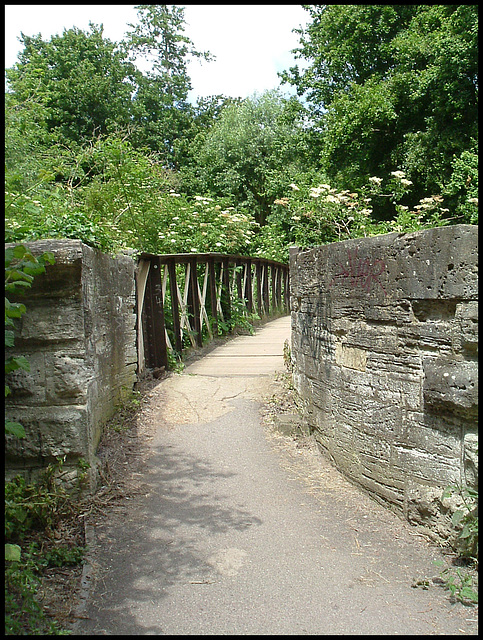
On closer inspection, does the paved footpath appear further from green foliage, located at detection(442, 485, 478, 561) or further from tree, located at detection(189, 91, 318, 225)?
tree, located at detection(189, 91, 318, 225)

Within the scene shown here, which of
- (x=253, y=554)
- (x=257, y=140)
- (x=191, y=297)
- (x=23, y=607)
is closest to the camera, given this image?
(x=23, y=607)

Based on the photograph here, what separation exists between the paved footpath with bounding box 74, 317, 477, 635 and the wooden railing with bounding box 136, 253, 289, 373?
210cm

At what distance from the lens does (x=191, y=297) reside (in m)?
9.84

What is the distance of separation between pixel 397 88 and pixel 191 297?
9.58 meters

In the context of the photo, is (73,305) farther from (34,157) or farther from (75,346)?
(34,157)

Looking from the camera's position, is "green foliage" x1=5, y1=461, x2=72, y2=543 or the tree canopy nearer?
"green foliage" x1=5, y1=461, x2=72, y2=543

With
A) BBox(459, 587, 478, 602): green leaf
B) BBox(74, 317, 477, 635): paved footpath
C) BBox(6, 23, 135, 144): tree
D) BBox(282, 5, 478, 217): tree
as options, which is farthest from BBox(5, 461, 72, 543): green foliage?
BBox(6, 23, 135, 144): tree

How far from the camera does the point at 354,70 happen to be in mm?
18625

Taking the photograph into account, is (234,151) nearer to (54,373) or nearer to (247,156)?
(247,156)

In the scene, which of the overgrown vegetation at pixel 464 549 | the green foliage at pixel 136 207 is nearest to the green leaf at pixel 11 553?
the overgrown vegetation at pixel 464 549

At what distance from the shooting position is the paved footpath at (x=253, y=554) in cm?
294

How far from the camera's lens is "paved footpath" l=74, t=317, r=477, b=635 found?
2.94 meters

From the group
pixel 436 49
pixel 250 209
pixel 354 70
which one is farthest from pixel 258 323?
pixel 250 209

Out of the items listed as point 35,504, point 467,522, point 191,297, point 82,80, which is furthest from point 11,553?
point 82,80
